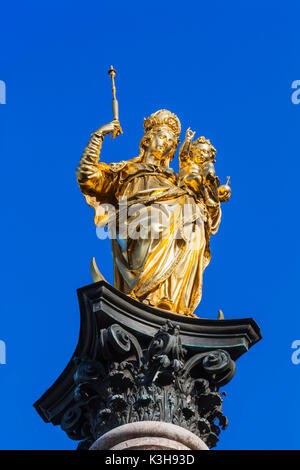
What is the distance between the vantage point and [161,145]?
80.8ft

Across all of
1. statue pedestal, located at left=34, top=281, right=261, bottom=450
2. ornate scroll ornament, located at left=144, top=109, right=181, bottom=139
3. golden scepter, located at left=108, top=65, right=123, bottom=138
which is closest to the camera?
statue pedestal, located at left=34, top=281, right=261, bottom=450

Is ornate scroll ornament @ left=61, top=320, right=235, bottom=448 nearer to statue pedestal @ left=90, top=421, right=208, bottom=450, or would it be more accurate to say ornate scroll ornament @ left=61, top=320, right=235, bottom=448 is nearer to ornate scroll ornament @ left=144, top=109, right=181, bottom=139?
statue pedestal @ left=90, top=421, right=208, bottom=450

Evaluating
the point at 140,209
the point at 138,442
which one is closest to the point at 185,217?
the point at 140,209

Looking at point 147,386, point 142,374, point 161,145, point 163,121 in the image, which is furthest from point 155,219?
point 147,386

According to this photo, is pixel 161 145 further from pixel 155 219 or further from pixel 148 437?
pixel 148 437

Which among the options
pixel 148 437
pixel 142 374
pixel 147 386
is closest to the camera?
pixel 148 437

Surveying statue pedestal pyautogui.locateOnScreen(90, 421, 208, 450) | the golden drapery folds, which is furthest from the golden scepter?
A: statue pedestal pyautogui.locateOnScreen(90, 421, 208, 450)

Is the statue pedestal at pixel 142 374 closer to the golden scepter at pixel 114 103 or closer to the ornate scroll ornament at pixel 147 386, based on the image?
the ornate scroll ornament at pixel 147 386

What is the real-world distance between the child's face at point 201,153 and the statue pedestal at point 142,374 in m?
4.63

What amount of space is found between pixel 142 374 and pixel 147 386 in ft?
0.80

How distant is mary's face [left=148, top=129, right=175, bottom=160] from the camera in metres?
24.6

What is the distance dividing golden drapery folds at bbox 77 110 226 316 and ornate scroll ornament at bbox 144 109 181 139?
155 mm

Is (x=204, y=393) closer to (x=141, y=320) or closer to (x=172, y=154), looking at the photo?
(x=141, y=320)
